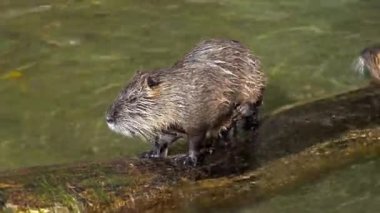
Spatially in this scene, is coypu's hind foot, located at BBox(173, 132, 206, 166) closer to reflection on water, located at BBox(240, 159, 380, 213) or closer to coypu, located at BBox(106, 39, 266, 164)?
coypu, located at BBox(106, 39, 266, 164)

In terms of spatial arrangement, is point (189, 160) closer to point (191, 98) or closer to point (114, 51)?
point (191, 98)

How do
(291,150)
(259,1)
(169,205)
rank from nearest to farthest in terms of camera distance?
(169,205)
(291,150)
(259,1)

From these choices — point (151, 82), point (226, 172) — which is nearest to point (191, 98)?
point (151, 82)

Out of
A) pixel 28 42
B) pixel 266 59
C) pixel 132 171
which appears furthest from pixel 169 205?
pixel 28 42

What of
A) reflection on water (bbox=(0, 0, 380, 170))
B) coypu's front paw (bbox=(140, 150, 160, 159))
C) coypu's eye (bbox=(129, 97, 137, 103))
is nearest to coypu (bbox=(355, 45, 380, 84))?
reflection on water (bbox=(0, 0, 380, 170))

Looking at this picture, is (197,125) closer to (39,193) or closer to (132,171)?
(132,171)

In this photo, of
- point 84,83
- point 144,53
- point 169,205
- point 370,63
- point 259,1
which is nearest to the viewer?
point 169,205

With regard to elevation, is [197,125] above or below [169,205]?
above
